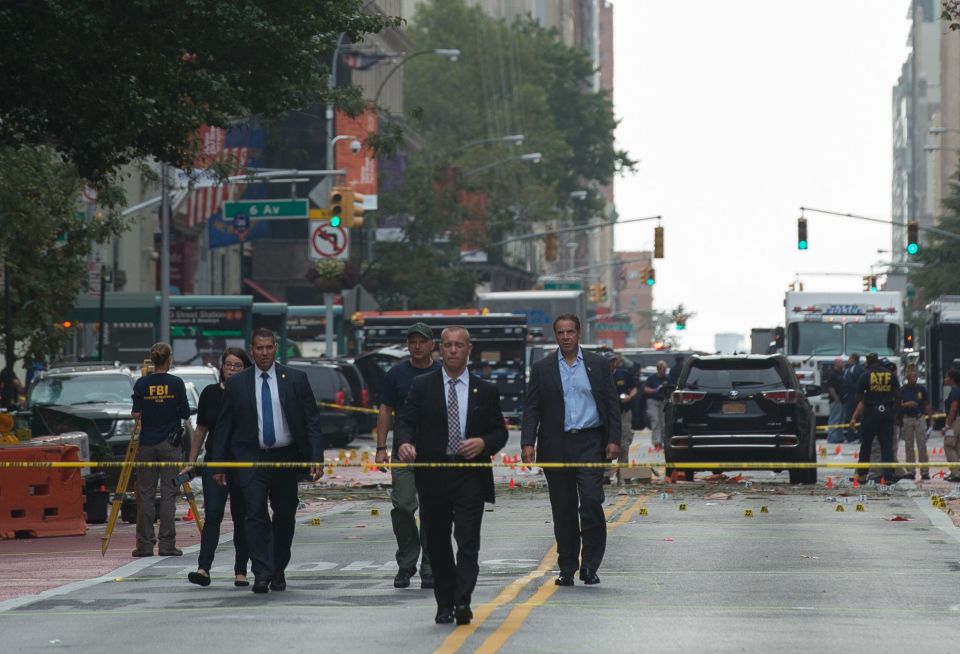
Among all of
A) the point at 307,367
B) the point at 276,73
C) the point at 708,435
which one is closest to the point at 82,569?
the point at 276,73

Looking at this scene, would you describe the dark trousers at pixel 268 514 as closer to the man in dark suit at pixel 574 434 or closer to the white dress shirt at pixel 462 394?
the man in dark suit at pixel 574 434

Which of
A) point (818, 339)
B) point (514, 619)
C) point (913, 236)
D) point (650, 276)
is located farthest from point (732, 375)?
point (650, 276)

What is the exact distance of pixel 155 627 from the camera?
11.5m

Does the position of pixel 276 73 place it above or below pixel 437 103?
below

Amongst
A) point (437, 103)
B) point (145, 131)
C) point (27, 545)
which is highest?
point (437, 103)

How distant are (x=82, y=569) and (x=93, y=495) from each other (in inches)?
226

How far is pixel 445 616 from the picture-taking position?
1137 cm

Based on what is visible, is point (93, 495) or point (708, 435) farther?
point (708, 435)

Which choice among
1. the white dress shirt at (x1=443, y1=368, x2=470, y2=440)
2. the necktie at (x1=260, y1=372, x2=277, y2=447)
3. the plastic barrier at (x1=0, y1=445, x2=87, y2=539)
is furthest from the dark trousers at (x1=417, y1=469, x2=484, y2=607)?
the plastic barrier at (x1=0, y1=445, x2=87, y2=539)

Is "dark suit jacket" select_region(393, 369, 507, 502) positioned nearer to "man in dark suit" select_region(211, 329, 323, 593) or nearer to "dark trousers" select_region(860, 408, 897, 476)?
"man in dark suit" select_region(211, 329, 323, 593)

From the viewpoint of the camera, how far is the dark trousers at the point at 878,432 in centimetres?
2706

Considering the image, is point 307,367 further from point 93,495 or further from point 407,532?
point 407,532

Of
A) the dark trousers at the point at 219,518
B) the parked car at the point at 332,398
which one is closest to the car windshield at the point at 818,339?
the parked car at the point at 332,398

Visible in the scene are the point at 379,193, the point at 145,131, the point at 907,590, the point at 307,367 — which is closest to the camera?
the point at 907,590
